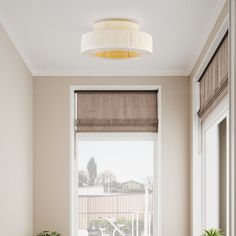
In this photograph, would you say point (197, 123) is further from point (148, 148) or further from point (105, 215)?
point (105, 215)

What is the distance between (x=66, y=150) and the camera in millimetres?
6098

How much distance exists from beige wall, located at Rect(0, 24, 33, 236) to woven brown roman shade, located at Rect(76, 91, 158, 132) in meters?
0.60

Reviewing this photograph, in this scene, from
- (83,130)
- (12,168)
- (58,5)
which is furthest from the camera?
(83,130)

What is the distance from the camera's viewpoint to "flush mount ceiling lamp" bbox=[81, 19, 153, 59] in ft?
13.6

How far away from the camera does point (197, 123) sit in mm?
5805

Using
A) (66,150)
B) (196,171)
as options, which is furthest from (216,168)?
(66,150)

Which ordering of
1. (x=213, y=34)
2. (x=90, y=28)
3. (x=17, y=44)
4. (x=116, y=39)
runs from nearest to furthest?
(x=116, y=39) < (x=213, y=34) < (x=90, y=28) < (x=17, y=44)

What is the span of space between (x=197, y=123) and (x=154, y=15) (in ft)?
5.97

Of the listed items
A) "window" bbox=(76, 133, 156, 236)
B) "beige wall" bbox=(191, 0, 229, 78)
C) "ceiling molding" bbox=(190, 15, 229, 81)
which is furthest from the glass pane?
"beige wall" bbox=(191, 0, 229, 78)

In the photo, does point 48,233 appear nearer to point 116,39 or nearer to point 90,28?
point 90,28

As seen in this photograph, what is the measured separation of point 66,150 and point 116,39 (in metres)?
2.22

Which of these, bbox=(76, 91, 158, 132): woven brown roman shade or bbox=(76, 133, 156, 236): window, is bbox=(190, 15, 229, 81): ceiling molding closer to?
bbox=(76, 91, 158, 132): woven brown roman shade

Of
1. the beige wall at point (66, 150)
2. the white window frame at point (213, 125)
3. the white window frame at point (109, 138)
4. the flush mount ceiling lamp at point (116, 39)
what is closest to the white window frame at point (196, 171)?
the white window frame at point (213, 125)

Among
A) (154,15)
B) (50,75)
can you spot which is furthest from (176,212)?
(154,15)
